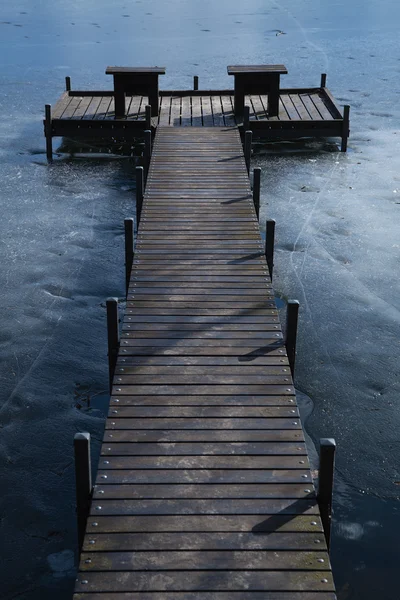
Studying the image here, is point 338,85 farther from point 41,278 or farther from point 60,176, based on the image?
point 41,278

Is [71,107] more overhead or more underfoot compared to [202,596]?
more underfoot

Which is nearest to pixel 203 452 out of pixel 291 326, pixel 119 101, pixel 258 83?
pixel 291 326

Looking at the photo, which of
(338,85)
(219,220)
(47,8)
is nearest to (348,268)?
(219,220)

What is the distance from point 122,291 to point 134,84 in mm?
8512

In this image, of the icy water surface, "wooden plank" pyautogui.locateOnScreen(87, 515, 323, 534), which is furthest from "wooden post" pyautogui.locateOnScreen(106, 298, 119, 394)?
"wooden plank" pyautogui.locateOnScreen(87, 515, 323, 534)

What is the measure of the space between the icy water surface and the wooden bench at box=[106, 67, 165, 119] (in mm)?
1399

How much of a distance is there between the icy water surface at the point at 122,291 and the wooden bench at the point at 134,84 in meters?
1.40

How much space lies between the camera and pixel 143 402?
772 cm

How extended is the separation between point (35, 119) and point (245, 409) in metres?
16.7

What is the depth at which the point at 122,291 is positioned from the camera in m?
12.7

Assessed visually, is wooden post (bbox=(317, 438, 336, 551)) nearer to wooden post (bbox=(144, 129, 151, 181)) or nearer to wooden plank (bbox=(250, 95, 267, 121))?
wooden post (bbox=(144, 129, 151, 181))

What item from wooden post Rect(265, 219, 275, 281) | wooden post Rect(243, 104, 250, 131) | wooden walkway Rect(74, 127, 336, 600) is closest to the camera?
wooden walkway Rect(74, 127, 336, 600)

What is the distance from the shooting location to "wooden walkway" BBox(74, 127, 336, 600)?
5746 mm

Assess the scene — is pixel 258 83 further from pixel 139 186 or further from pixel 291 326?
pixel 291 326
